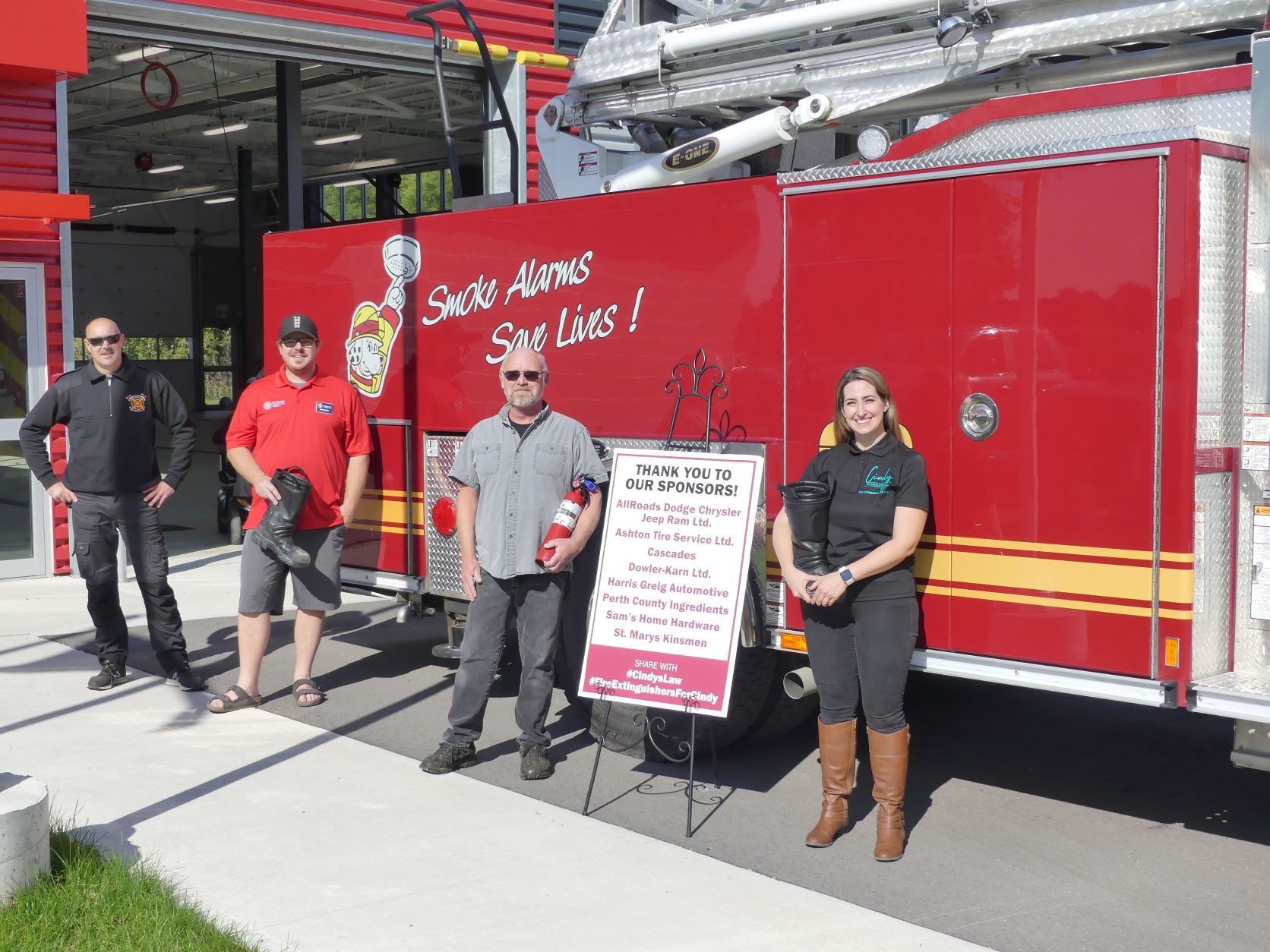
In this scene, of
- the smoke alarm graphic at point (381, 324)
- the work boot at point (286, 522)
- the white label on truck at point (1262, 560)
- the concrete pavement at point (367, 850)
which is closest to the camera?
the concrete pavement at point (367, 850)

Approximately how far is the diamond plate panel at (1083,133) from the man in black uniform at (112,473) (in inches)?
155

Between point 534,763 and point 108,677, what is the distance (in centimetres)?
295

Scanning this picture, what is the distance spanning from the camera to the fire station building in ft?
37.6

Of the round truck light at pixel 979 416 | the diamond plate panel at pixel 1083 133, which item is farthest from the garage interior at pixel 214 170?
the round truck light at pixel 979 416

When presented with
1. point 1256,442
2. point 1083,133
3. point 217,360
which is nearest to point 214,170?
point 217,360

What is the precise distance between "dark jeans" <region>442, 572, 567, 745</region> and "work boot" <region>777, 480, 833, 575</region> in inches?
52.6

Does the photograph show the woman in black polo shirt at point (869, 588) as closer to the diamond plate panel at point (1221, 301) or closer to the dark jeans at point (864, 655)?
the dark jeans at point (864, 655)

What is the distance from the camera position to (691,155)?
7.28m

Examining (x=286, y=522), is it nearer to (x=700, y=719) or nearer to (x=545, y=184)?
(x=700, y=719)

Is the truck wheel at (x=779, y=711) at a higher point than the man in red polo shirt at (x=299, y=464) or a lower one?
lower

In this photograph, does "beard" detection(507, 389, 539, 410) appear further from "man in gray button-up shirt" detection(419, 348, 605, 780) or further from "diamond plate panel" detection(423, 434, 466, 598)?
"diamond plate panel" detection(423, 434, 466, 598)

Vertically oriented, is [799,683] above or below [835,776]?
above

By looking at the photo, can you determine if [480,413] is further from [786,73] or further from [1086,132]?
[1086,132]

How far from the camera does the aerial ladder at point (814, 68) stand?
18.7 feet
